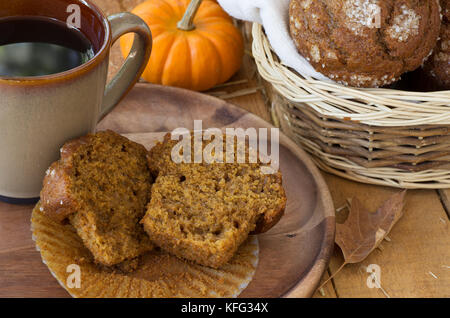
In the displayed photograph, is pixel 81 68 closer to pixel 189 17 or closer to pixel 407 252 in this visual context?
pixel 189 17

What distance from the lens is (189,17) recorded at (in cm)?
210

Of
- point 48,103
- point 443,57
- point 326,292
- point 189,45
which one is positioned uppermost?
point 443,57

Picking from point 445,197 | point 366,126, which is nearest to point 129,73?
point 366,126

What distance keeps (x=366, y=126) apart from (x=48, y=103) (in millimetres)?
882

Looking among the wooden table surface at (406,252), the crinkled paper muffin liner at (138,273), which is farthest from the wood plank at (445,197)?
the crinkled paper muffin liner at (138,273)

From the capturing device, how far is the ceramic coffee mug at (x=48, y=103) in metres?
1.28

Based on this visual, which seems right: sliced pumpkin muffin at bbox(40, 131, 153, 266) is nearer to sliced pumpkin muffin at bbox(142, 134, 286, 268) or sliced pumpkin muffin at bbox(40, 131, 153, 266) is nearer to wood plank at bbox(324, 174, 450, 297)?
sliced pumpkin muffin at bbox(142, 134, 286, 268)

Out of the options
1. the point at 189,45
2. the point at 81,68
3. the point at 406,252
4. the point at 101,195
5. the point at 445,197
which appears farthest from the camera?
the point at 189,45

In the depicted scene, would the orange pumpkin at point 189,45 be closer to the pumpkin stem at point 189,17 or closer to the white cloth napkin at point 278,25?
the pumpkin stem at point 189,17

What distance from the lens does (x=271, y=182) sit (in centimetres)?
151

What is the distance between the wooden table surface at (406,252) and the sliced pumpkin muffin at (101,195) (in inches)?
7.3

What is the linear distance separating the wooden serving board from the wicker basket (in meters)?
0.10

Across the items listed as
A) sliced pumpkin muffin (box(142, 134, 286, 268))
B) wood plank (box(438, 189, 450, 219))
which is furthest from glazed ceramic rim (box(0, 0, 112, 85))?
wood plank (box(438, 189, 450, 219))
